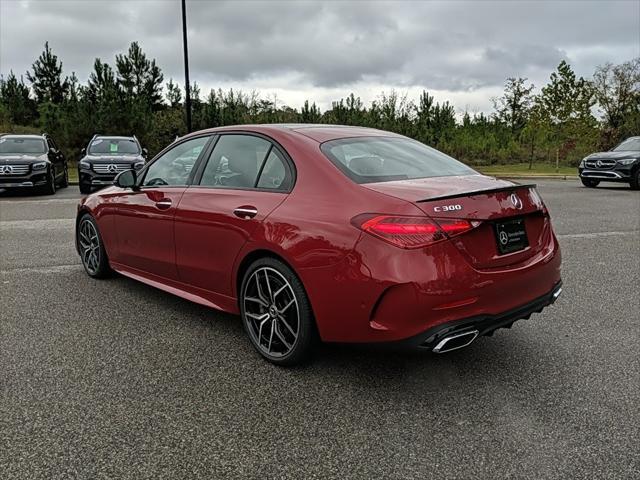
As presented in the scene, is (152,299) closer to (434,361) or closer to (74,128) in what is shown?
(434,361)

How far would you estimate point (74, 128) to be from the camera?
79.0 ft

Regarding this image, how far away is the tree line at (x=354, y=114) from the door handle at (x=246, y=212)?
2233cm

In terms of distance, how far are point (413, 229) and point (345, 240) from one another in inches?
14.2

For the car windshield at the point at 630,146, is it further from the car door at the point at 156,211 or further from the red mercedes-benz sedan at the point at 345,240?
the car door at the point at 156,211

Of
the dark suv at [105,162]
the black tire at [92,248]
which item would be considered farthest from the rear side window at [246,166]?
the dark suv at [105,162]

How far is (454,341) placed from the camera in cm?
289

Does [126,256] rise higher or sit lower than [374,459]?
higher

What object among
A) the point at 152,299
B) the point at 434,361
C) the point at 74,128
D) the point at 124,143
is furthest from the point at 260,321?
the point at 74,128

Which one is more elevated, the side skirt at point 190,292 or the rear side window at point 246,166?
the rear side window at point 246,166

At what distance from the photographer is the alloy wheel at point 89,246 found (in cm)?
560

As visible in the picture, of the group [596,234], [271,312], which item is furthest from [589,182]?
[271,312]

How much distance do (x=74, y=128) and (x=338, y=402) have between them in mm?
24149

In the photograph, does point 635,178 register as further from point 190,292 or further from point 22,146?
point 22,146

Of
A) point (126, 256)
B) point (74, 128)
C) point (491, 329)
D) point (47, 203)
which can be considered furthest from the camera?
point (74, 128)
